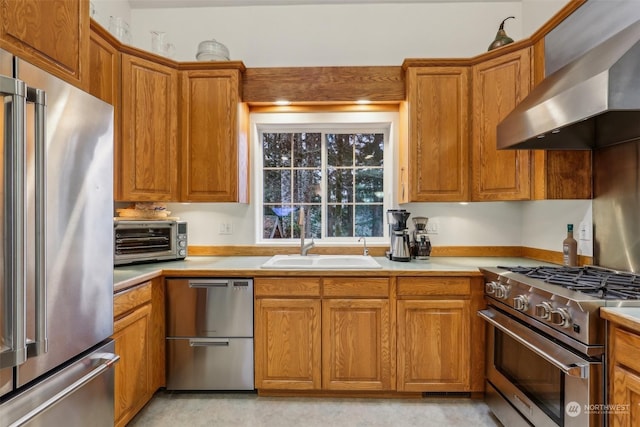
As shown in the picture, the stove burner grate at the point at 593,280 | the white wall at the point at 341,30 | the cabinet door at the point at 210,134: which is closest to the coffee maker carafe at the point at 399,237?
the stove burner grate at the point at 593,280

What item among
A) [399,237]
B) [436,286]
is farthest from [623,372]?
[399,237]

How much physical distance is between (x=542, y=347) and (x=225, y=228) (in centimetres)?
232

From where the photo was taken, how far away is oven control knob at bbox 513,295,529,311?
5.34ft

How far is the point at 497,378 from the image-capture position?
1940 millimetres

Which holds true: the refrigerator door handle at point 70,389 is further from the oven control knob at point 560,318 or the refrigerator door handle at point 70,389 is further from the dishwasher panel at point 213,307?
the oven control knob at point 560,318

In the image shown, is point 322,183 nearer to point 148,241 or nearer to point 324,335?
point 324,335

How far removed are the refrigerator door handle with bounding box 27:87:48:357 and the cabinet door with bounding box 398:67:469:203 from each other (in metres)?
2.09

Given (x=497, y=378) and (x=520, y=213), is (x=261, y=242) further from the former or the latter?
(x=520, y=213)

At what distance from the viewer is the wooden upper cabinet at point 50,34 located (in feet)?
3.54

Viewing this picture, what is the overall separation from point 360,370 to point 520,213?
1855mm

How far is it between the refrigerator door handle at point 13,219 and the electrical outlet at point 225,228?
1.93m

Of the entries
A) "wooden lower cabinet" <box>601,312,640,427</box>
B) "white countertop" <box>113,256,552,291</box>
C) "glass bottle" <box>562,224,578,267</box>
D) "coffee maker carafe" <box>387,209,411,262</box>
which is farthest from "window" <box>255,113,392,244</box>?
"wooden lower cabinet" <box>601,312,640,427</box>

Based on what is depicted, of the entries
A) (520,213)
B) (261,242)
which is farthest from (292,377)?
(520,213)

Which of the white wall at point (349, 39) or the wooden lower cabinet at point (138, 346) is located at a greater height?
the white wall at point (349, 39)
